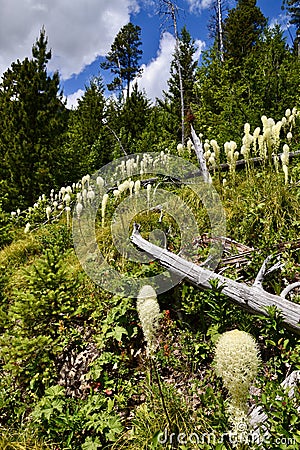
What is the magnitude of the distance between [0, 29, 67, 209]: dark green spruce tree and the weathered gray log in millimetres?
7763

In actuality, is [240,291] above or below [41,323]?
above

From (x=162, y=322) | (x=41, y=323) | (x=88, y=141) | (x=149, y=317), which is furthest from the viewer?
(x=88, y=141)

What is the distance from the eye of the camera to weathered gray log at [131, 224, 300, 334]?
222 centimetres

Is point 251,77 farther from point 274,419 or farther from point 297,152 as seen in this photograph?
point 274,419

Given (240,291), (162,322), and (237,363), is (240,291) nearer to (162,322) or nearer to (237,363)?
(162,322)

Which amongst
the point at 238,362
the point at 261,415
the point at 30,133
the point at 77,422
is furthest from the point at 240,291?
the point at 30,133

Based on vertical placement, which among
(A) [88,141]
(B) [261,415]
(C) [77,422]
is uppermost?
(A) [88,141]

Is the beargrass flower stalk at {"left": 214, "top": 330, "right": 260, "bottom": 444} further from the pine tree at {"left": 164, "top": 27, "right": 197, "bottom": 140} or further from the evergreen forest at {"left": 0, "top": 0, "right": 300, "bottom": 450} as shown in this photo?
the pine tree at {"left": 164, "top": 27, "right": 197, "bottom": 140}

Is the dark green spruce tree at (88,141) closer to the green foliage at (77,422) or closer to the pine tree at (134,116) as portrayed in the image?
the pine tree at (134,116)

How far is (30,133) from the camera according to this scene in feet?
33.1

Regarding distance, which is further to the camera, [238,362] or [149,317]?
[149,317]

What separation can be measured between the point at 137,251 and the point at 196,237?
72 centimetres

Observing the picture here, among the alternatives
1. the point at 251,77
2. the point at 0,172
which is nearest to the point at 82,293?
the point at 251,77

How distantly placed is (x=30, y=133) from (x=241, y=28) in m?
12.3
